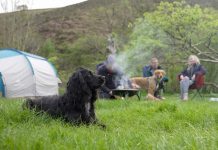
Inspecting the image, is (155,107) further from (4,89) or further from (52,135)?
(4,89)

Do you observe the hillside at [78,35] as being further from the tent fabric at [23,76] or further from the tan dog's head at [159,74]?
the tan dog's head at [159,74]

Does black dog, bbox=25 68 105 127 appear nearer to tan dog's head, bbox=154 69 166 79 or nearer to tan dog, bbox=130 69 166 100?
tan dog, bbox=130 69 166 100

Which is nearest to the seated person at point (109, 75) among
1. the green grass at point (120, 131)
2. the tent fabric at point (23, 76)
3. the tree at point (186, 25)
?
the green grass at point (120, 131)

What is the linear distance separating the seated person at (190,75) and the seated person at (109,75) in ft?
6.11

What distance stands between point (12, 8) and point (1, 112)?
22461 millimetres

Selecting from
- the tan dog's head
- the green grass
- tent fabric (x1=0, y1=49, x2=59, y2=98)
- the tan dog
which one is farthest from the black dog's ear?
tent fabric (x1=0, y1=49, x2=59, y2=98)

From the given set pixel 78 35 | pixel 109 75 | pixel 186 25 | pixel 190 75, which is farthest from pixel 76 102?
pixel 78 35

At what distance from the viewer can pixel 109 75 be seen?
11.7m

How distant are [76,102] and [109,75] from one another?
217 inches

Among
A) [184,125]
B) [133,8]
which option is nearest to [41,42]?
[133,8]

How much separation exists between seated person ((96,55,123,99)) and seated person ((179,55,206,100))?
1.86 meters

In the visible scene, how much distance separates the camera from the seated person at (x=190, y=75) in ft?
39.8

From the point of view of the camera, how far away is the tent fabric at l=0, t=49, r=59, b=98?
49.7 feet

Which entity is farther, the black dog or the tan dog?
the tan dog
